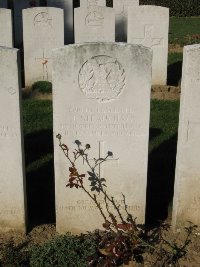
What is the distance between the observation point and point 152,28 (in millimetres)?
10867

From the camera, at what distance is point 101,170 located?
5293mm

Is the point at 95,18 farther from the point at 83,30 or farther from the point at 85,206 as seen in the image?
the point at 85,206

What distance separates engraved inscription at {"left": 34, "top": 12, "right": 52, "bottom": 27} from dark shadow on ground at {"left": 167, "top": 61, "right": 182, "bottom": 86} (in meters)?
3.36

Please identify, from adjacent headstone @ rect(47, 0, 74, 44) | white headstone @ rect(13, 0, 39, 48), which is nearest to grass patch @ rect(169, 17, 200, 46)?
adjacent headstone @ rect(47, 0, 74, 44)

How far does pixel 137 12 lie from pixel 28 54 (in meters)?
2.75

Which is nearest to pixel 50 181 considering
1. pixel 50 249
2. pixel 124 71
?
pixel 50 249

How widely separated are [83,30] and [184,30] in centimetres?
853

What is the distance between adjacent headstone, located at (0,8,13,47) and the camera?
10.7 metres

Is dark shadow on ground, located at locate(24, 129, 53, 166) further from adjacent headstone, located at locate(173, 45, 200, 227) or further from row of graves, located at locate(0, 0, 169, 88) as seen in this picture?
row of graves, located at locate(0, 0, 169, 88)

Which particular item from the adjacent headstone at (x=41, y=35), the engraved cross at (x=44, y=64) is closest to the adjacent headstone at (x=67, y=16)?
the engraved cross at (x=44, y=64)

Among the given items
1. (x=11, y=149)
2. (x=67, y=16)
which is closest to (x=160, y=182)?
(x=11, y=149)

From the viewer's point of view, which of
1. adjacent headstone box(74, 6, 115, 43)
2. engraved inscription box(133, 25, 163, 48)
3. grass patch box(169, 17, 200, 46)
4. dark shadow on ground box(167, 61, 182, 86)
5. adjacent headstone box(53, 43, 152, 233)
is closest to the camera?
adjacent headstone box(53, 43, 152, 233)

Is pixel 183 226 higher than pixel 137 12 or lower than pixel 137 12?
lower

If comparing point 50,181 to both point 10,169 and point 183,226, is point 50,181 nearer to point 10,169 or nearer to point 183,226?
point 10,169
